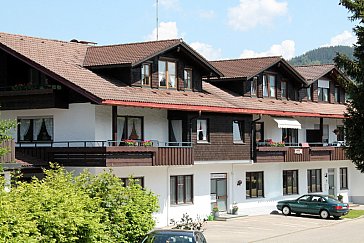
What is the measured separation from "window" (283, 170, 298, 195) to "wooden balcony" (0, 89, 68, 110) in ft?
59.5

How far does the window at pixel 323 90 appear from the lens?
54.0 m

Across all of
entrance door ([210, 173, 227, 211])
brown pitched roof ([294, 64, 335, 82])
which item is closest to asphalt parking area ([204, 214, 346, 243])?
entrance door ([210, 173, 227, 211])

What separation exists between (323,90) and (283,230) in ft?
64.3

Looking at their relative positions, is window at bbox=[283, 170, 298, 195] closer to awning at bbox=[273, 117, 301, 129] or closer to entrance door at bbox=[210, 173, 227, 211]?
awning at bbox=[273, 117, 301, 129]

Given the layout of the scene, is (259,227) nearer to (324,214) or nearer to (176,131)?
(176,131)

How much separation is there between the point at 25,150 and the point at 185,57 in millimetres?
10562

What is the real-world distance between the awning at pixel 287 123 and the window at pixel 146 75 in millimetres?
10906

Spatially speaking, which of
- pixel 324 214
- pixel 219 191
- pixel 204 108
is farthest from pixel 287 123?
pixel 204 108

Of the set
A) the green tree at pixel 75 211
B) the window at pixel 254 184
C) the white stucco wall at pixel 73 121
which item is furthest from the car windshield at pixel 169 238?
the window at pixel 254 184

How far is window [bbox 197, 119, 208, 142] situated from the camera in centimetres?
3941

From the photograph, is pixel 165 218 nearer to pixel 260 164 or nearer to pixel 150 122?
pixel 150 122

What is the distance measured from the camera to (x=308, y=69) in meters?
55.4

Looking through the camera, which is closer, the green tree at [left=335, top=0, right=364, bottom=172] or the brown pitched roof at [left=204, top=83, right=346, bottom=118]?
the green tree at [left=335, top=0, right=364, bottom=172]

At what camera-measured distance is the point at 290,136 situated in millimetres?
49312
